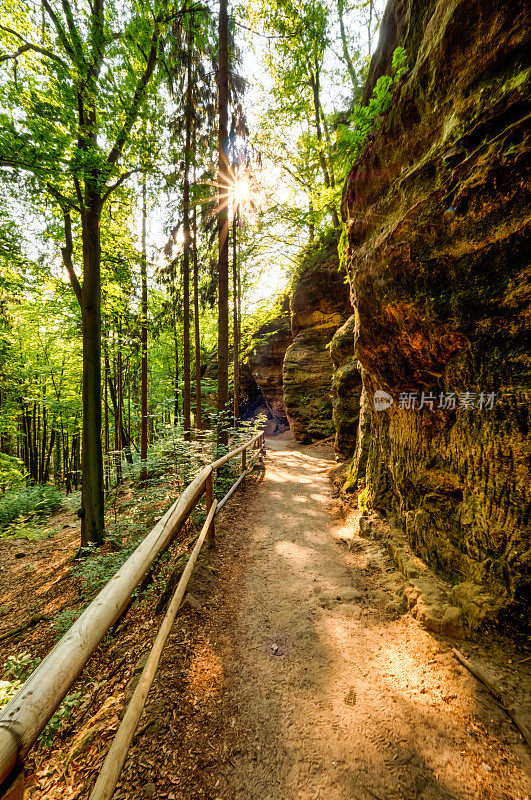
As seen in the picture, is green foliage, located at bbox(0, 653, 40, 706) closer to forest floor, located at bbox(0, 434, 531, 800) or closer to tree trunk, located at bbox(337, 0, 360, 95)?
forest floor, located at bbox(0, 434, 531, 800)

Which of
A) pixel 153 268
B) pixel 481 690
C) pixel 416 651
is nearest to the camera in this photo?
pixel 481 690

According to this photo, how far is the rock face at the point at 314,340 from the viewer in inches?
529

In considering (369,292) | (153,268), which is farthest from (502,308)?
(153,268)

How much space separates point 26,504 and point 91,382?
972cm

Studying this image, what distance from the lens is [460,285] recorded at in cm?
285

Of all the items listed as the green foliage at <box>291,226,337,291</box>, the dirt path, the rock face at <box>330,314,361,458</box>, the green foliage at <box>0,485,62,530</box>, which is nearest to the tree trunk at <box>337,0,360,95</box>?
the green foliage at <box>291,226,337,291</box>

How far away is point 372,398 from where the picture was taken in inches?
210

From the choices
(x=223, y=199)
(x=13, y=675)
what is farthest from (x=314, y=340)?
(x=13, y=675)

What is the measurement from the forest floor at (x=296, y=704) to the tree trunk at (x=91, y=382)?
3.51 m

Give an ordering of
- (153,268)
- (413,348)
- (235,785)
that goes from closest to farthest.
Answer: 1. (235,785)
2. (413,348)
3. (153,268)

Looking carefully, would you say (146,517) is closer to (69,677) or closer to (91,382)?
(91,382)

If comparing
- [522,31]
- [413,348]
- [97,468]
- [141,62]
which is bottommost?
[97,468]

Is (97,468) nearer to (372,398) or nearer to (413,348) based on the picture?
(372,398)

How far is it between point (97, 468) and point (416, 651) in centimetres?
633
